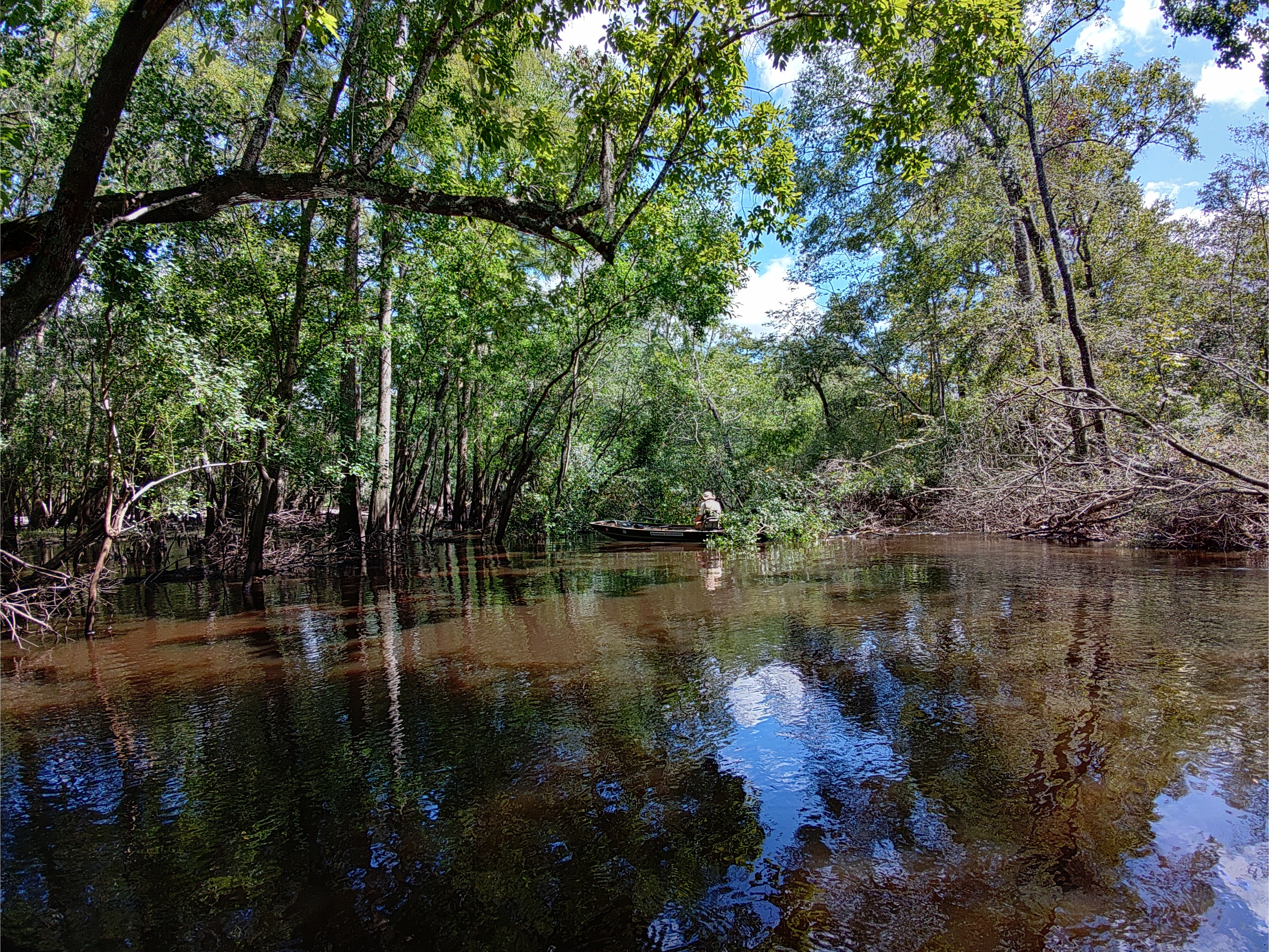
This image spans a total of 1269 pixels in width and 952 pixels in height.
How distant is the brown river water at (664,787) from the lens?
2277 mm

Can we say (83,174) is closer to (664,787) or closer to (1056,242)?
(664,787)

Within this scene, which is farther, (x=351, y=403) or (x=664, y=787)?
(x=351, y=403)

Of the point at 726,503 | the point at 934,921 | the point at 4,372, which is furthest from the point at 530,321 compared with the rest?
the point at 934,921

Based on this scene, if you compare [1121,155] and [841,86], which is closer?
[1121,155]

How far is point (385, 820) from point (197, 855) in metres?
0.78

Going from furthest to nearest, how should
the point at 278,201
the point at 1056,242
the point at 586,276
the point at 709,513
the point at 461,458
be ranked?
the point at 461,458
the point at 709,513
the point at 586,276
the point at 1056,242
the point at 278,201

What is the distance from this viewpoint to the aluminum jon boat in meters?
16.6

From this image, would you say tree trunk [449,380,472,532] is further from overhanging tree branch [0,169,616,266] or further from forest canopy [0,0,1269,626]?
overhanging tree branch [0,169,616,266]

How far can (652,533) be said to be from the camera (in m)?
17.6

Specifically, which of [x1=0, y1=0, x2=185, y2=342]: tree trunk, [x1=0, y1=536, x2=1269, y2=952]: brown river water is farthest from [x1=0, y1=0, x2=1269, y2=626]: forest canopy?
[x1=0, y1=536, x2=1269, y2=952]: brown river water

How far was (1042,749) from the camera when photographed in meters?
3.42

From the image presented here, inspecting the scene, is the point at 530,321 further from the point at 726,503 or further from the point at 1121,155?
the point at 1121,155

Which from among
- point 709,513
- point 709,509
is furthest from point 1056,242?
point 709,509

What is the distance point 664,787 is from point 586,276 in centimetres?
1419
